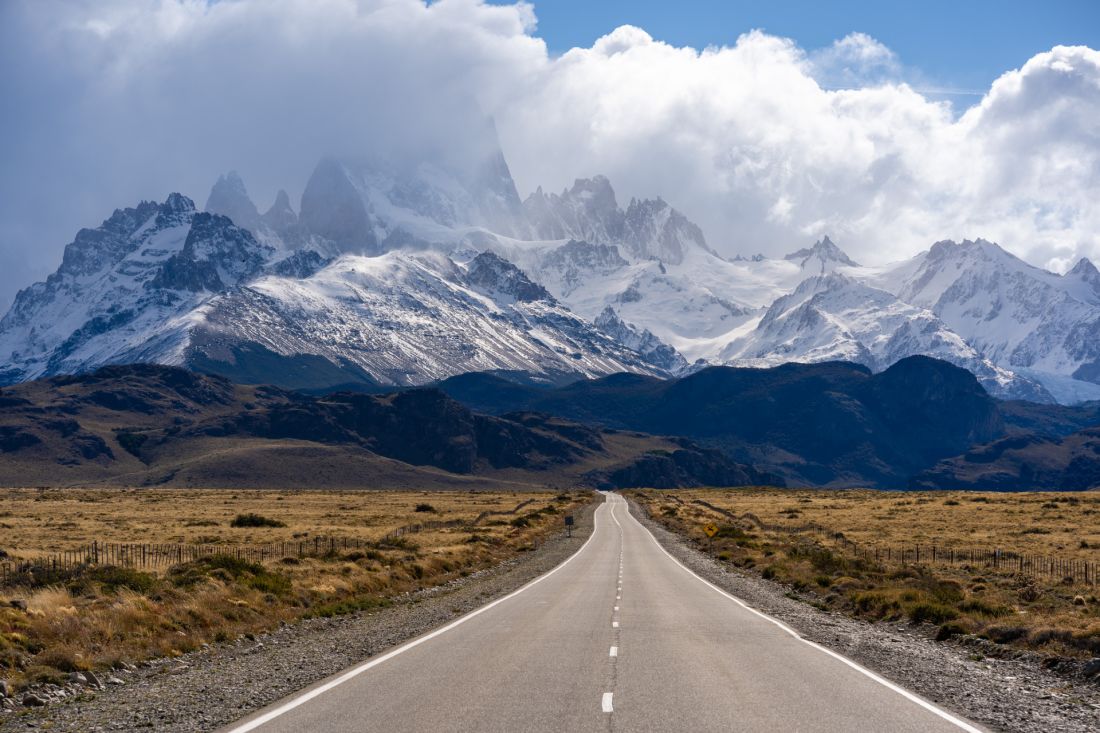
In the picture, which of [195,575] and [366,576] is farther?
[366,576]

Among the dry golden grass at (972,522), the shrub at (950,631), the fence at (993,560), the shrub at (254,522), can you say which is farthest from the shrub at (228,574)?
the shrub at (254,522)

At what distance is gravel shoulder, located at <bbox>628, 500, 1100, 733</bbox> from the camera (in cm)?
1684

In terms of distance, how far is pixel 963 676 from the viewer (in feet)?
68.1

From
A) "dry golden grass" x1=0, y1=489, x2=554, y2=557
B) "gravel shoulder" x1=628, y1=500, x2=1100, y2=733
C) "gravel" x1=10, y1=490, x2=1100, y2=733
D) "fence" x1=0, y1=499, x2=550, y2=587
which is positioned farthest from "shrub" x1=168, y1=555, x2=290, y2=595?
"dry golden grass" x1=0, y1=489, x2=554, y2=557

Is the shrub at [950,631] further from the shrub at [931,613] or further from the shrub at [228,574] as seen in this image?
the shrub at [228,574]

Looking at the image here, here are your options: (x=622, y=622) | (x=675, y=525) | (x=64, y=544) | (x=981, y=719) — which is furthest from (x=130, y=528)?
(x=981, y=719)

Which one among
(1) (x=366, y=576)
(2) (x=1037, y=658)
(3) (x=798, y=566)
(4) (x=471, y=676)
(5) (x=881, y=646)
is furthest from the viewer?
(3) (x=798, y=566)

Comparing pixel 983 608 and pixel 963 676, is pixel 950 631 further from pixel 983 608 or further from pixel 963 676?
pixel 963 676

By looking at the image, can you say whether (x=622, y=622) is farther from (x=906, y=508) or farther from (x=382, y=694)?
(x=906, y=508)

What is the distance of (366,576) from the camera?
40469 millimetres

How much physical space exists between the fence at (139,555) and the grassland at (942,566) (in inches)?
872

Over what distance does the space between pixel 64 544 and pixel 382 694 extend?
5179cm

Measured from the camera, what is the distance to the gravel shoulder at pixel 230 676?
16.7 m

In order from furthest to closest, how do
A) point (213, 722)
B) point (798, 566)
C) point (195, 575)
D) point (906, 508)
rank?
point (906, 508) → point (798, 566) → point (195, 575) → point (213, 722)
